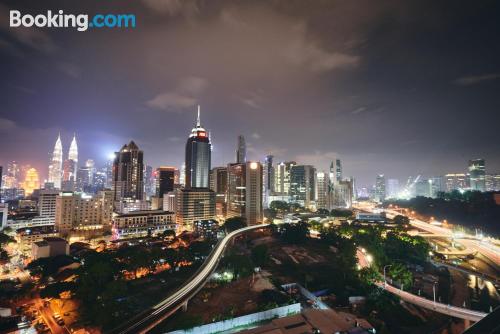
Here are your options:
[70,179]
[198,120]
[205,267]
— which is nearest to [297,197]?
[198,120]

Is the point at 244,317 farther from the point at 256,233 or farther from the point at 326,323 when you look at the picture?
the point at 256,233

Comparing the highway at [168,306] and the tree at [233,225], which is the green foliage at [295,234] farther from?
the highway at [168,306]

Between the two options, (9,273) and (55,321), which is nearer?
(55,321)

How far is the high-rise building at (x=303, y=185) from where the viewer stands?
119m

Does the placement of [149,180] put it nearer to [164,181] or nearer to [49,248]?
[164,181]

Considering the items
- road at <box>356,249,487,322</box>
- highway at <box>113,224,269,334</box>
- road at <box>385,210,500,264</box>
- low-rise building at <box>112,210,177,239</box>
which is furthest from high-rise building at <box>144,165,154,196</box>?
road at <box>356,249,487,322</box>

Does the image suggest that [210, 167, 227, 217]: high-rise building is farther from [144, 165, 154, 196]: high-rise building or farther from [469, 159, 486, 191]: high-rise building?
[469, 159, 486, 191]: high-rise building

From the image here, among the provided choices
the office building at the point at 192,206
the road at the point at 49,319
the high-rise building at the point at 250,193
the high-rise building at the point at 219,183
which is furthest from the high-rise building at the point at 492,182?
the road at the point at 49,319

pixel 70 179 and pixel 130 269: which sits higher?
pixel 70 179

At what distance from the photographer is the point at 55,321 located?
2308 cm

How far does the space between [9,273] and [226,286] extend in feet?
101

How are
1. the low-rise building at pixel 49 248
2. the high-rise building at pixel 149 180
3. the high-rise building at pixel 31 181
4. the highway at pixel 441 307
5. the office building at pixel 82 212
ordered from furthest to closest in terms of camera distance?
1. the high-rise building at pixel 149 180
2. the high-rise building at pixel 31 181
3. the office building at pixel 82 212
4. the low-rise building at pixel 49 248
5. the highway at pixel 441 307

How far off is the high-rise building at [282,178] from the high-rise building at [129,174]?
68424 millimetres

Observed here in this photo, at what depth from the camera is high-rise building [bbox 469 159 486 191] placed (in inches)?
5389
